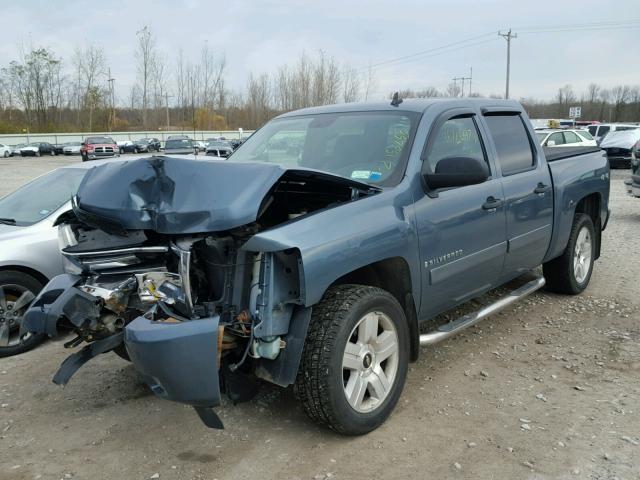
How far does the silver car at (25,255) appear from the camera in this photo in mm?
4695

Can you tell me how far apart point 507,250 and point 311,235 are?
2141 millimetres

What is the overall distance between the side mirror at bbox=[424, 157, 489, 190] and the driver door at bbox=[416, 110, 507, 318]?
0.56 ft

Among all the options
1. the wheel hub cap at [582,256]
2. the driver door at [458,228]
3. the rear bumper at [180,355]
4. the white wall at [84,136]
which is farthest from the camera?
the white wall at [84,136]

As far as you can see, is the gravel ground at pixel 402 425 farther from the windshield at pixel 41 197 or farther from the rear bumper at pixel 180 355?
the windshield at pixel 41 197

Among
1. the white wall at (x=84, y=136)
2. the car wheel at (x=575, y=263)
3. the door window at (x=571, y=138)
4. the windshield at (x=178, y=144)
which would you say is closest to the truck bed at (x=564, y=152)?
the car wheel at (x=575, y=263)

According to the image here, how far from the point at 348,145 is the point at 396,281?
1087 millimetres

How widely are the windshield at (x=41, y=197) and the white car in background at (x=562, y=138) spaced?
50.7ft

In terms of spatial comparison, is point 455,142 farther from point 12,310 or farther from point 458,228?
point 12,310

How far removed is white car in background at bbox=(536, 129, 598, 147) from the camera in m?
18.3

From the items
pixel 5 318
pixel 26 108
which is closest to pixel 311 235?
pixel 5 318

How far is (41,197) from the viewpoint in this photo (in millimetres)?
5500

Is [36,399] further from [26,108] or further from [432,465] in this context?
[26,108]

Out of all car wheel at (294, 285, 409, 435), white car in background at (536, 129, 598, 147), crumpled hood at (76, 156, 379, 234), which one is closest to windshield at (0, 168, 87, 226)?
crumpled hood at (76, 156, 379, 234)

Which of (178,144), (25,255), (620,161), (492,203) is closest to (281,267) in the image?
(492,203)
